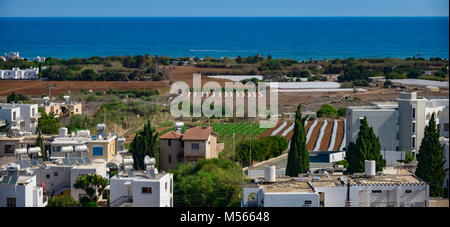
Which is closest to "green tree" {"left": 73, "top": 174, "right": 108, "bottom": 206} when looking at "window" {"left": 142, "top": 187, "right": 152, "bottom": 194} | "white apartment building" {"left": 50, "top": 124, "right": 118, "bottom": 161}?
"window" {"left": 142, "top": 187, "right": 152, "bottom": 194}

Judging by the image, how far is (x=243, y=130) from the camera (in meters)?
11.9

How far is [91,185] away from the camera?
20.7 ft

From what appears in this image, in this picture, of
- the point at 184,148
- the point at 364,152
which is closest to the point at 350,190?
the point at 364,152

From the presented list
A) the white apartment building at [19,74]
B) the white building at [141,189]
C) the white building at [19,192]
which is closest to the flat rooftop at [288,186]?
the white building at [141,189]

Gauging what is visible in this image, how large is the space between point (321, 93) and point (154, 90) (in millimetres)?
4186

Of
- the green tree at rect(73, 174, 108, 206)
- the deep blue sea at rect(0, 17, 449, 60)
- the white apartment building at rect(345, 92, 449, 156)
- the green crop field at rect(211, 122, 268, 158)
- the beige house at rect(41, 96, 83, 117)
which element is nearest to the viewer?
the green tree at rect(73, 174, 108, 206)

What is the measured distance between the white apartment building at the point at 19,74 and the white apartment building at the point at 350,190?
605 inches

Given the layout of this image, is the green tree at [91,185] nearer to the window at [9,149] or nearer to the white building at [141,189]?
the white building at [141,189]

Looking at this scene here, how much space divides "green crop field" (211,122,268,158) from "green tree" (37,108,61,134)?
7.30ft

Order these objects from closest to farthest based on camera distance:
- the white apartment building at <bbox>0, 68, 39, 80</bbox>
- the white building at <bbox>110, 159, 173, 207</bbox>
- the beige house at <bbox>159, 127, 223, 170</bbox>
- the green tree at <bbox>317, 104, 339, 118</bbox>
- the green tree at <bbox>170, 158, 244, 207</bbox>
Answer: the white building at <bbox>110, 159, 173, 207</bbox>, the green tree at <bbox>170, 158, 244, 207</bbox>, the beige house at <bbox>159, 127, 223, 170</bbox>, the green tree at <bbox>317, 104, 339, 118</bbox>, the white apartment building at <bbox>0, 68, 39, 80</bbox>

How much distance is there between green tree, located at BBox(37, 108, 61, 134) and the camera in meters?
9.90

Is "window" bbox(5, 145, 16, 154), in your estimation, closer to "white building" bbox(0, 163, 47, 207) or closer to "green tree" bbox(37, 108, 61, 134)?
"green tree" bbox(37, 108, 61, 134)

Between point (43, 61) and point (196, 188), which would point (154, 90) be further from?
point (196, 188)
